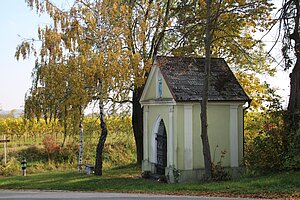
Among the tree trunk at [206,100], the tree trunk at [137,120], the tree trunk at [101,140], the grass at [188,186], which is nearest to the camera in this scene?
the grass at [188,186]

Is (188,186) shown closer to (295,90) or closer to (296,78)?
(295,90)

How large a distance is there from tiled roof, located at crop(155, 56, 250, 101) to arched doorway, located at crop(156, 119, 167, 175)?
227cm

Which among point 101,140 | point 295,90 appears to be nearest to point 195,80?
point 295,90

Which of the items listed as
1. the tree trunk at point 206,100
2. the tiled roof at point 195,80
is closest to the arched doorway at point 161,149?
the tiled roof at point 195,80

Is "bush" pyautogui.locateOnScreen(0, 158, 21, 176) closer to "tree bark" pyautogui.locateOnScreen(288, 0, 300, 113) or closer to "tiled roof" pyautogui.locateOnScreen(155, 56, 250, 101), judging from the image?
"tiled roof" pyautogui.locateOnScreen(155, 56, 250, 101)

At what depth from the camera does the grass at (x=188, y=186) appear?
41.9 ft

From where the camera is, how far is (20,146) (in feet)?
113

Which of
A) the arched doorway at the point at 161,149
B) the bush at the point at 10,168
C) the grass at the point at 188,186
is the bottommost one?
the bush at the point at 10,168

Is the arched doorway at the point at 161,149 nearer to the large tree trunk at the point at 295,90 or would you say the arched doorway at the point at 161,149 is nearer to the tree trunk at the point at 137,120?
the large tree trunk at the point at 295,90

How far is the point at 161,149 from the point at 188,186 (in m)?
4.99

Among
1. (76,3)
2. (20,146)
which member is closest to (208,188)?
(76,3)

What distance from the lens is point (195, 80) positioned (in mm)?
18797

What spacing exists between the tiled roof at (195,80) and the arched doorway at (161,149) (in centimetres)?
227

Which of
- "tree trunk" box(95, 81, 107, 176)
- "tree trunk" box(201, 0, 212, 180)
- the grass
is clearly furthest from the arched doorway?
"tree trunk" box(201, 0, 212, 180)
